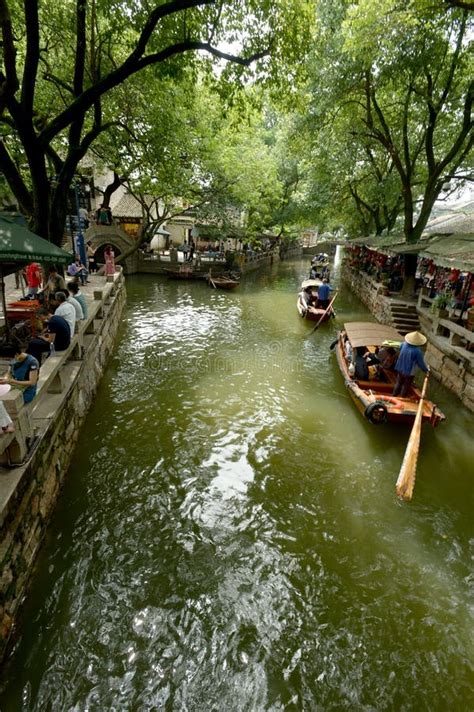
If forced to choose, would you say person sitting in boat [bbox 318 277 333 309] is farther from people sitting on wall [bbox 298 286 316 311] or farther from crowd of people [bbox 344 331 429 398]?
crowd of people [bbox 344 331 429 398]

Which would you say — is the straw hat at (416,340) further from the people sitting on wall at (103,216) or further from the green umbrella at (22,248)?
the people sitting on wall at (103,216)

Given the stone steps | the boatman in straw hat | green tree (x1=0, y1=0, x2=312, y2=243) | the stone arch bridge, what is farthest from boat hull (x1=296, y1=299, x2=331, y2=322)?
the stone arch bridge

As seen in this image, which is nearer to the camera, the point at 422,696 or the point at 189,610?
the point at 422,696

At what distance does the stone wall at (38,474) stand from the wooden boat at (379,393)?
6630mm

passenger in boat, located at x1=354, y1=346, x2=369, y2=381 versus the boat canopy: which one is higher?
the boat canopy

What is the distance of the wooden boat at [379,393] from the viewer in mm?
8211

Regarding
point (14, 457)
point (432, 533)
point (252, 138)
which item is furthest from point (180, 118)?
point (432, 533)

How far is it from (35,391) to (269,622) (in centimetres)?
475

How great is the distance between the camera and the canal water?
3914mm

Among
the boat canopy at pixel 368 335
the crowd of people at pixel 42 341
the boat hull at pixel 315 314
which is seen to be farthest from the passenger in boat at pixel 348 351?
the crowd of people at pixel 42 341

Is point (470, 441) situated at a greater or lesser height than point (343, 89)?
lesser

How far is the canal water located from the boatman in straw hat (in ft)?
4.38

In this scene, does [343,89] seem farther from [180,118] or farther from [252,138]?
[252,138]

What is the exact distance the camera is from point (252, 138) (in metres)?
25.7
